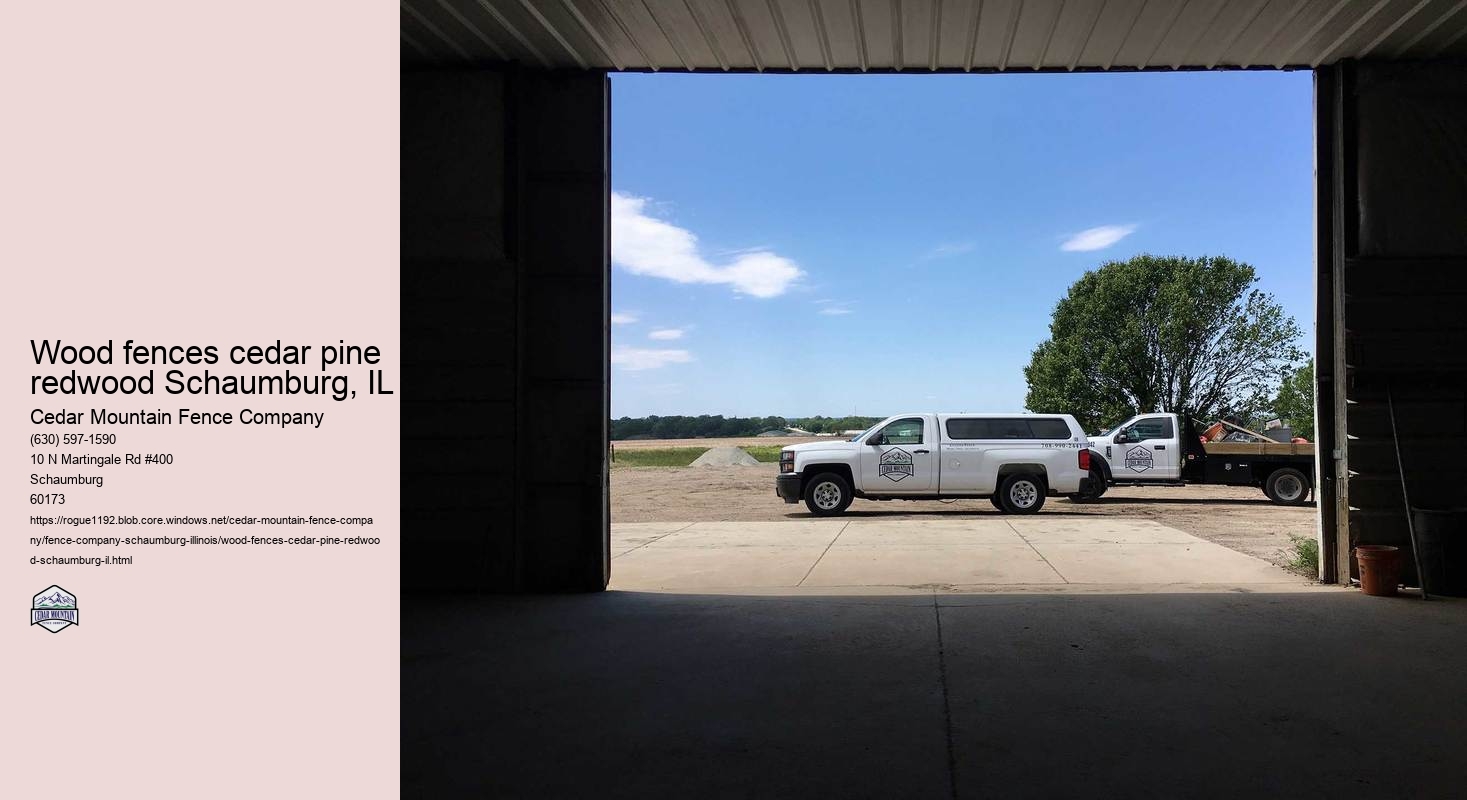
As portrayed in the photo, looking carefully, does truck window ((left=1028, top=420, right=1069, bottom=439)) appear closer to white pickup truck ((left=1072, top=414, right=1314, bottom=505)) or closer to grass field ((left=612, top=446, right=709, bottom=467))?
white pickup truck ((left=1072, top=414, right=1314, bottom=505))

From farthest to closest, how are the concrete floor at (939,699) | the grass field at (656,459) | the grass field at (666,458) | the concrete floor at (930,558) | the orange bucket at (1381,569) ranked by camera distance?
the grass field at (666,458) < the grass field at (656,459) < the concrete floor at (930,558) < the orange bucket at (1381,569) < the concrete floor at (939,699)

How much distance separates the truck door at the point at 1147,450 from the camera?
18016 mm

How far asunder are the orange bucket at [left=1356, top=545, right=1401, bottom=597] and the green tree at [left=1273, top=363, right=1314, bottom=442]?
2856 centimetres

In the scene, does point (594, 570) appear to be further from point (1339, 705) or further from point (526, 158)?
point (1339, 705)

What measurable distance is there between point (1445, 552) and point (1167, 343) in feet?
94.1

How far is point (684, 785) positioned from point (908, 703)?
152 cm

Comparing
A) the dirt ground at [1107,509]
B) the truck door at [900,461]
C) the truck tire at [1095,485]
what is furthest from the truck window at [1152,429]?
the truck door at [900,461]

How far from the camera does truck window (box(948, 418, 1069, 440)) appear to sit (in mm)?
16078

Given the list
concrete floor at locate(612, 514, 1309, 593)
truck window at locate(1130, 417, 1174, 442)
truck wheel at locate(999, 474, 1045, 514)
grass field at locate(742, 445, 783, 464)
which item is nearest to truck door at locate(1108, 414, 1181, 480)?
truck window at locate(1130, 417, 1174, 442)

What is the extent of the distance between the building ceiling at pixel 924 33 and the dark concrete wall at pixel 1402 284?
41 cm

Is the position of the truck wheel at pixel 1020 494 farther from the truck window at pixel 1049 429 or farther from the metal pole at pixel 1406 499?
the metal pole at pixel 1406 499

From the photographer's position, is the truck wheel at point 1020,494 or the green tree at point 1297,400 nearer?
the truck wheel at point 1020,494
